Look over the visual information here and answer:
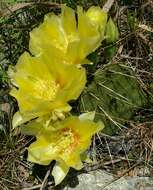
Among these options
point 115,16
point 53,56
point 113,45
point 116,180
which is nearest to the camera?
point 53,56

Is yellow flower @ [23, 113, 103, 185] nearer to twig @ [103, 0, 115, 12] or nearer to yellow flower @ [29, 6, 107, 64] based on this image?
yellow flower @ [29, 6, 107, 64]

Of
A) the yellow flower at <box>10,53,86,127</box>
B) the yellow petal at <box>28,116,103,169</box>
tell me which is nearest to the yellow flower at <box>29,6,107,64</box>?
the yellow flower at <box>10,53,86,127</box>

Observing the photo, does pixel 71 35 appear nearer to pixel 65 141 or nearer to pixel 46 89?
pixel 46 89

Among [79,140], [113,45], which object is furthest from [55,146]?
[113,45]

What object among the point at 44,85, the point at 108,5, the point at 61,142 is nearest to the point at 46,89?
the point at 44,85

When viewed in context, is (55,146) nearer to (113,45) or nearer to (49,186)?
(49,186)

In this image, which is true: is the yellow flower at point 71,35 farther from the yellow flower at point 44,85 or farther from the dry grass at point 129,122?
the dry grass at point 129,122

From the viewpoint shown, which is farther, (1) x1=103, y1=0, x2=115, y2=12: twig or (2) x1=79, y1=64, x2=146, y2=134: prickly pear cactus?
(1) x1=103, y1=0, x2=115, y2=12: twig
